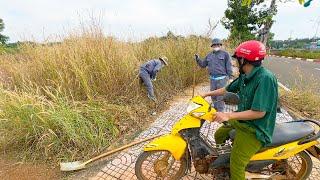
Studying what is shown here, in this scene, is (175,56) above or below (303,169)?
above

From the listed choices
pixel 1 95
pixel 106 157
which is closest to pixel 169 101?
pixel 106 157

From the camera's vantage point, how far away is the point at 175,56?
8172mm

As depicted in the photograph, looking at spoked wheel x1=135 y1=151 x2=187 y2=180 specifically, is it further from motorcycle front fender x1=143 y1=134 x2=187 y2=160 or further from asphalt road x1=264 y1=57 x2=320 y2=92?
asphalt road x1=264 y1=57 x2=320 y2=92

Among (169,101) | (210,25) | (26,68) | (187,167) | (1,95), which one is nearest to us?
(187,167)

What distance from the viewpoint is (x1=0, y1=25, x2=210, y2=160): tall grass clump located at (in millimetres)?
3906

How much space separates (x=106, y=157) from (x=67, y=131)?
65 cm

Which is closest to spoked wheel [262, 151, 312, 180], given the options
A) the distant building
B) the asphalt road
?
the asphalt road

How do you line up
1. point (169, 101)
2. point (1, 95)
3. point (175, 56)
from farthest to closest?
point (175, 56) < point (169, 101) < point (1, 95)

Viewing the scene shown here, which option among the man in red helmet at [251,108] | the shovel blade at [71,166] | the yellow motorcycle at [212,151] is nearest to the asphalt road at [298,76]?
the yellow motorcycle at [212,151]

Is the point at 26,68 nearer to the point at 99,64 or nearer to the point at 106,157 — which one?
the point at 99,64

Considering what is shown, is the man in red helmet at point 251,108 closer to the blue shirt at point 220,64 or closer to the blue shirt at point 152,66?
the blue shirt at point 220,64

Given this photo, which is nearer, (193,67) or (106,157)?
(106,157)

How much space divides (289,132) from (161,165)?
53.6 inches

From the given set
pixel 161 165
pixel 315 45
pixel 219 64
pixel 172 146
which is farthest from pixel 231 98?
pixel 315 45
